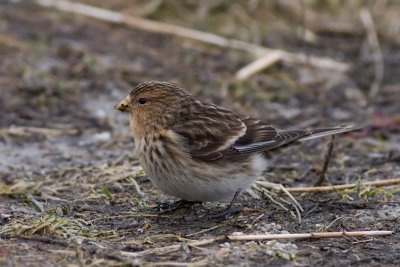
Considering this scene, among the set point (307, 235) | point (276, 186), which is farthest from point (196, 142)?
point (307, 235)

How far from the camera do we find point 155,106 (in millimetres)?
6480

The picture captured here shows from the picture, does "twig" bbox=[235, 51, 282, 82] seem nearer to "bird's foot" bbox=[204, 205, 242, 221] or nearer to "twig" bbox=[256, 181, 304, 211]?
"twig" bbox=[256, 181, 304, 211]

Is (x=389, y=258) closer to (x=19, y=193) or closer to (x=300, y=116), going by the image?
(x=19, y=193)

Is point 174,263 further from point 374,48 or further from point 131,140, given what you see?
point 374,48

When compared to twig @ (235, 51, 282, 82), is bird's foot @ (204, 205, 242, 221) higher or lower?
lower

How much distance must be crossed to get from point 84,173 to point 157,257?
2.41 m

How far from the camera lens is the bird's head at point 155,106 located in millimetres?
6379

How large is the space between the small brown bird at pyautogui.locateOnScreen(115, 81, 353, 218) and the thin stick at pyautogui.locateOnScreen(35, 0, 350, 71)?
4599 millimetres

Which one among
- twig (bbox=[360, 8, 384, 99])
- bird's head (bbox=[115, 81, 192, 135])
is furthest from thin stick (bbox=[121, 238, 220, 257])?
twig (bbox=[360, 8, 384, 99])

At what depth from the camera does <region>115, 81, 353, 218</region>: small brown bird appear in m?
5.98

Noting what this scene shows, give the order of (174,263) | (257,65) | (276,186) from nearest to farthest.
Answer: (174,263)
(276,186)
(257,65)

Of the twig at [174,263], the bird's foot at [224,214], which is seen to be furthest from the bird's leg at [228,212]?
the twig at [174,263]

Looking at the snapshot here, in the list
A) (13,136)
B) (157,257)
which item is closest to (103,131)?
(13,136)

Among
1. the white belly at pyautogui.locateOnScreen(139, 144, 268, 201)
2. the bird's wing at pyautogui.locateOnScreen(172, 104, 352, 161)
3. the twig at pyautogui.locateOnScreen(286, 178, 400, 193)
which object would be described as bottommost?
the twig at pyautogui.locateOnScreen(286, 178, 400, 193)
